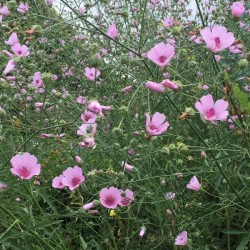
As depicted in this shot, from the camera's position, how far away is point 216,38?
5.23ft

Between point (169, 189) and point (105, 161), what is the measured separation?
1.72ft

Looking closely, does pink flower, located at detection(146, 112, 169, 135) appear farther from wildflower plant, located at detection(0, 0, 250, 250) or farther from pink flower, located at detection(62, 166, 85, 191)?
pink flower, located at detection(62, 166, 85, 191)

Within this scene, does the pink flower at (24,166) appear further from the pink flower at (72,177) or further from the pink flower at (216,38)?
the pink flower at (216,38)

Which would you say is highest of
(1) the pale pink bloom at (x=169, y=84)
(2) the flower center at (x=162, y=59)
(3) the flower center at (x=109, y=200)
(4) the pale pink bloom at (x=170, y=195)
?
(2) the flower center at (x=162, y=59)

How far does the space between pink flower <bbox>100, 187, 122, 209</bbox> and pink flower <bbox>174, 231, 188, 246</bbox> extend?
26 centimetres

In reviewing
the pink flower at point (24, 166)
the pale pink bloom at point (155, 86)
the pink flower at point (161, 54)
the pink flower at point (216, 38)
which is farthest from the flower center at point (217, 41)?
the pink flower at point (24, 166)

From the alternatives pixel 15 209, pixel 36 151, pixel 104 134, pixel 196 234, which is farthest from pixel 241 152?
pixel 36 151

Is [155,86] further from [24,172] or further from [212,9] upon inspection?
[212,9]

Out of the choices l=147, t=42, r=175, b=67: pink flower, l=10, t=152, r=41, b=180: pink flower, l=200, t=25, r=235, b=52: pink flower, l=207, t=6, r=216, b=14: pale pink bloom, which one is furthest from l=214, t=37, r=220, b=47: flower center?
l=207, t=6, r=216, b=14: pale pink bloom

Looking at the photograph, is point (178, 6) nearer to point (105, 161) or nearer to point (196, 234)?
point (105, 161)

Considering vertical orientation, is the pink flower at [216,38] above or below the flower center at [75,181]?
above

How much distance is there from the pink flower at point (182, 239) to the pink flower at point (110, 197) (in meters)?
0.26

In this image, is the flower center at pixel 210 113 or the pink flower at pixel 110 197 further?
the pink flower at pixel 110 197

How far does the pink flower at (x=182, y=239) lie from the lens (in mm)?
1801
